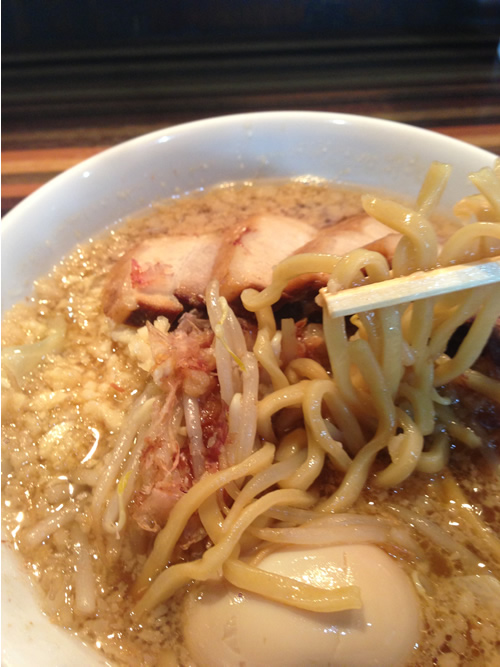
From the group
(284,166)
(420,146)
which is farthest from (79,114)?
(420,146)

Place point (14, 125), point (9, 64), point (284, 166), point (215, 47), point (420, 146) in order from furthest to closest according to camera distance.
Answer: point (215, 47) → point (9, 64) → point (14, 125) → point (284, 166) → point (420, 146)

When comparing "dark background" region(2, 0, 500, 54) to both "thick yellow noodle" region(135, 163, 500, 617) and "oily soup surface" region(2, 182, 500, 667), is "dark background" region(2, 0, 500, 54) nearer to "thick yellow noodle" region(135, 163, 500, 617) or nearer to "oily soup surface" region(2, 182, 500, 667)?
"oily soup surface" region(2, 182, 500, 667)

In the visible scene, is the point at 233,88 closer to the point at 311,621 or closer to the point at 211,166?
the point at 211,166

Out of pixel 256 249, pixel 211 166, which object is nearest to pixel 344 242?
pixel 256 249

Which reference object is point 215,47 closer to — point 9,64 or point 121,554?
point 9,64

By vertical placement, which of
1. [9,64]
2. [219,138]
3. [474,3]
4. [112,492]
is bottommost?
[112,492]

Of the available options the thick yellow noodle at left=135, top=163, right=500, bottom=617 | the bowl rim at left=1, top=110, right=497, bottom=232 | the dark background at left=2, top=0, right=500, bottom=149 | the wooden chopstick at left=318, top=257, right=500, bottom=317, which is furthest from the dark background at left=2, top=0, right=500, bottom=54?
the wooden chopstick at left=318, top=257, right=500, bottom=317

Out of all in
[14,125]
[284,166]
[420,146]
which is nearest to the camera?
[420,146]
